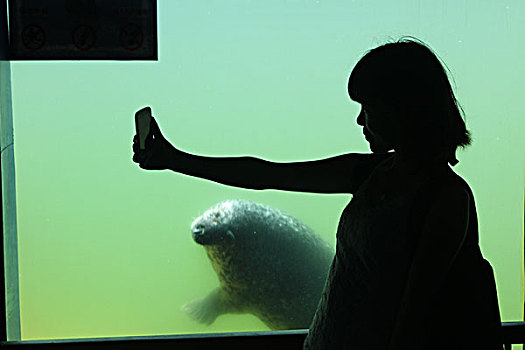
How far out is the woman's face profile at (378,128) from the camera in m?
0.56

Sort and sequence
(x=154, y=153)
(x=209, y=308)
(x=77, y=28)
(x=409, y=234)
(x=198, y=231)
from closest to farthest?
(x=409, y=234), (x=154, y=153), (x=77, y=28), (x=198, y=231), (x=209, y=308)

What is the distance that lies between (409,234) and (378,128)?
12 centimetres

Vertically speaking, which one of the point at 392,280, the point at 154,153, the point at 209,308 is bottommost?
the point at 209,308

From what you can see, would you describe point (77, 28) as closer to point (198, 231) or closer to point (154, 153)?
point (154, 153)

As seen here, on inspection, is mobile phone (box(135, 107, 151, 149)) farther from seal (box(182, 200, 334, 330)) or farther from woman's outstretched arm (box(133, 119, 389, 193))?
seal (box(182, 200, 334, 330))

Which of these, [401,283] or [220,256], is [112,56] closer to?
[401,283]

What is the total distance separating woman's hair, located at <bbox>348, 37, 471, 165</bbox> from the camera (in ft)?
1.77

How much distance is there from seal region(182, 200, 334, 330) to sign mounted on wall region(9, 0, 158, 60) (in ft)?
4.25

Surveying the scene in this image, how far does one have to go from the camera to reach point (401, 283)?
1.77 ft

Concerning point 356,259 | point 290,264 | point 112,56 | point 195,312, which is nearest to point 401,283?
point 356,259

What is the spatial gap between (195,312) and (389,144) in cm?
198

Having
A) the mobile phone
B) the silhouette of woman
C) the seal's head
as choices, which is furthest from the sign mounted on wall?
the seal's head

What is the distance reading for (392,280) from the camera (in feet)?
1.78

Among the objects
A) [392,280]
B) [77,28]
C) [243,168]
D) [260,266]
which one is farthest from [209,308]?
[392,280]
